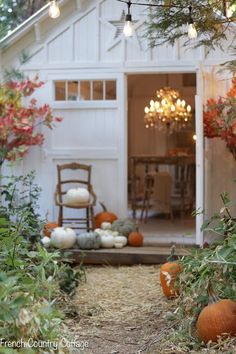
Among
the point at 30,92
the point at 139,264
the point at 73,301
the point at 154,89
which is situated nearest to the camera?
the point at 73,301

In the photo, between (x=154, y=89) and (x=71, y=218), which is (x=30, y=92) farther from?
(x=154, y=89)

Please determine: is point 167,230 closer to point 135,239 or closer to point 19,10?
point 135,239

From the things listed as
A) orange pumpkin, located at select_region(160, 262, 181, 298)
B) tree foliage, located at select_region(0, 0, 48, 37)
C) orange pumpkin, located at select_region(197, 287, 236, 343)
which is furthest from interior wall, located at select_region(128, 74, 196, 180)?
orange pumpkin, located at select_region(197, 287, 236, 343)

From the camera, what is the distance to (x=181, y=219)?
336 inches

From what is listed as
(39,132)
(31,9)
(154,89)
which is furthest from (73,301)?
(154,89)

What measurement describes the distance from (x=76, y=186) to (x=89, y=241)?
121cm

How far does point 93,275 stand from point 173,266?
1.63 meters

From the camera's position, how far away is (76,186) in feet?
23.2

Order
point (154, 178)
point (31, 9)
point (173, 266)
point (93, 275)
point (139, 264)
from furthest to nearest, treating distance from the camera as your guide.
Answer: point (31, 9), point (154, 178), point (139, 264), point (93, 275), point (173, 266)

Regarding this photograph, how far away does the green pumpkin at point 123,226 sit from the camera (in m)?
6.41

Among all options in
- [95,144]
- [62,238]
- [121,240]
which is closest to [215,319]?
[62,238]

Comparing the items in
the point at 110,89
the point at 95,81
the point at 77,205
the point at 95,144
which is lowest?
the point at 77,205

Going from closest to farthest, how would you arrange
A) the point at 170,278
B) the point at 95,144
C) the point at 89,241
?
the point at 170,278 < the point at 89,241 < the point at 95,144

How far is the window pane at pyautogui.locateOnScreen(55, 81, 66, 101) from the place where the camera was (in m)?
7.10
